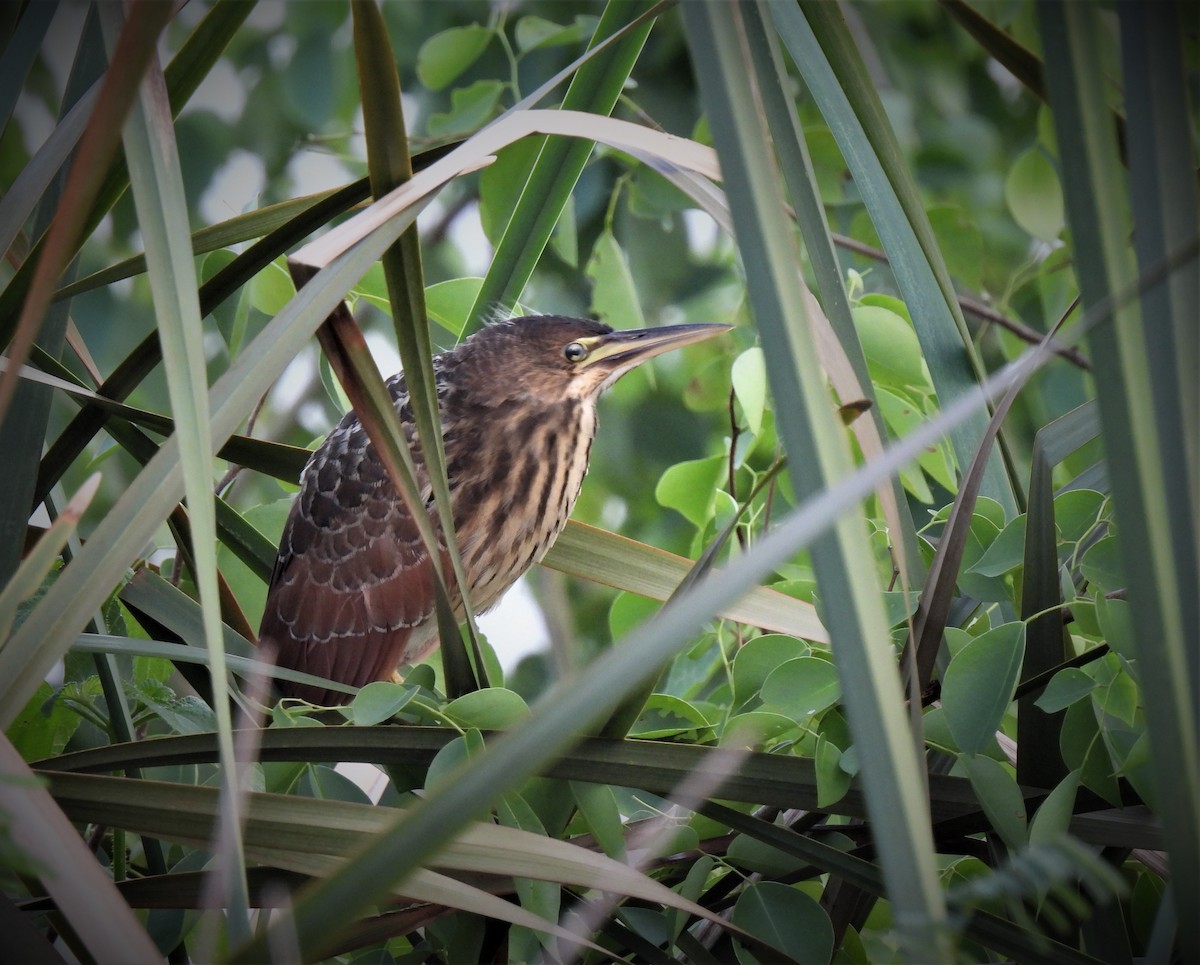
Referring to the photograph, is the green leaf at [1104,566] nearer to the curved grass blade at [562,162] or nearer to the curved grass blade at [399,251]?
the curved grass blade at [399,251]

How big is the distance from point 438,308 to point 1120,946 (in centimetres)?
121

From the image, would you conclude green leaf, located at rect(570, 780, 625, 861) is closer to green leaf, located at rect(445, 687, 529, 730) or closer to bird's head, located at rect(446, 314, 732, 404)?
green leaf, located at rect(445, 687, 529, 730)

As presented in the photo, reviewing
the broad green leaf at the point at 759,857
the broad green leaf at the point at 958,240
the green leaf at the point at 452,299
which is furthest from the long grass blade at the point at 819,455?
the broad green leaf at the point at 958,240

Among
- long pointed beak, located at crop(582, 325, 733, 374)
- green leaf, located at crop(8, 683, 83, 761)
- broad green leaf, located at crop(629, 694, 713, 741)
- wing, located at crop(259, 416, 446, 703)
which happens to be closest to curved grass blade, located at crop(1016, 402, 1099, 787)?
broad green leaf, located at crop(629, 694, 713, 741)

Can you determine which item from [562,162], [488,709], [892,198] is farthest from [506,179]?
[488,709]

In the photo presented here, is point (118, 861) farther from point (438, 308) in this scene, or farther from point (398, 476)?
point (438, 308)

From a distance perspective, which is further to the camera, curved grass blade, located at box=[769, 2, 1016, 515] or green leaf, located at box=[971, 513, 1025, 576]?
curved grass blade, located at box=[769, 2, 1016, 515]

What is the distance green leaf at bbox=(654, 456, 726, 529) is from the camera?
154cm

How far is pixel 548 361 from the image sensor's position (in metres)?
2.21

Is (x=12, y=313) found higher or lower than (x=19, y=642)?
higher

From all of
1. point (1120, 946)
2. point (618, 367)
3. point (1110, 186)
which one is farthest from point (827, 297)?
point (618, 367)

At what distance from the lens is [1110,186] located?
0.57m

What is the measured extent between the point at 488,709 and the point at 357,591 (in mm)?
1064

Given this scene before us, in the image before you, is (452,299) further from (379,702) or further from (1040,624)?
(1040,624)
